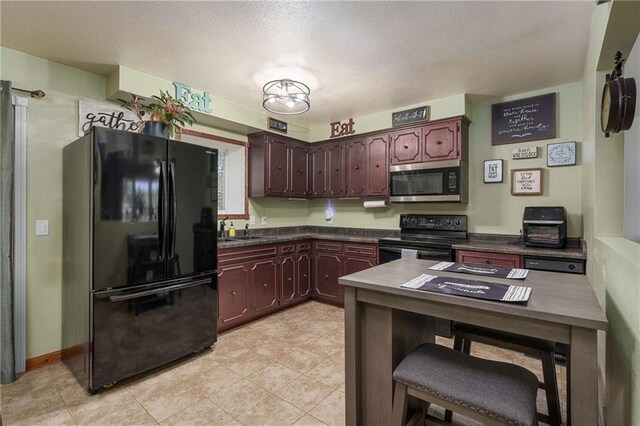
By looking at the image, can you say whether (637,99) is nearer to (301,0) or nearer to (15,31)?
(301,0)

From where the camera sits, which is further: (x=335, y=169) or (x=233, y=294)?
(x=335, y=169)

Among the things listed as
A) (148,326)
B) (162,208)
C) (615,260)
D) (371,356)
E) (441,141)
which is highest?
(441,141)

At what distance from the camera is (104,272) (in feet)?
6.98

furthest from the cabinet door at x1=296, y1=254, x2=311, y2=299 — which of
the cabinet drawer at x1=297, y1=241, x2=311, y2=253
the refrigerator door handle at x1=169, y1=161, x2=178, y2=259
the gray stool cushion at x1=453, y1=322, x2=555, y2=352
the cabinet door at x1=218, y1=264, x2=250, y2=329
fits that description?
the gray stool cushion at x1=453, y1=322, x2=555, y2=352

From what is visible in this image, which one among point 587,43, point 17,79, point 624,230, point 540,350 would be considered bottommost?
point 540,350

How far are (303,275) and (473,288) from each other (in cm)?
294

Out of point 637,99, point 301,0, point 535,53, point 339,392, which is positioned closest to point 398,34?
point 301,0

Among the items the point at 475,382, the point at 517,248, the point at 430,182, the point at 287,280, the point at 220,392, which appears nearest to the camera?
the point at 475,382

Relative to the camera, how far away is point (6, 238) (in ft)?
7.47

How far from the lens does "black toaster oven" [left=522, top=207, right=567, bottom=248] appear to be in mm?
2752

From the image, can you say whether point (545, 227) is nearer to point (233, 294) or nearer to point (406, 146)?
point (406, 146)

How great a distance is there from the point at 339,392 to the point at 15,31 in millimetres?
3415

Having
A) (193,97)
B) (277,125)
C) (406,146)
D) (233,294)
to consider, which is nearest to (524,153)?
(406,146)

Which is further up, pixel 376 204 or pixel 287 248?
pixel 376 204
